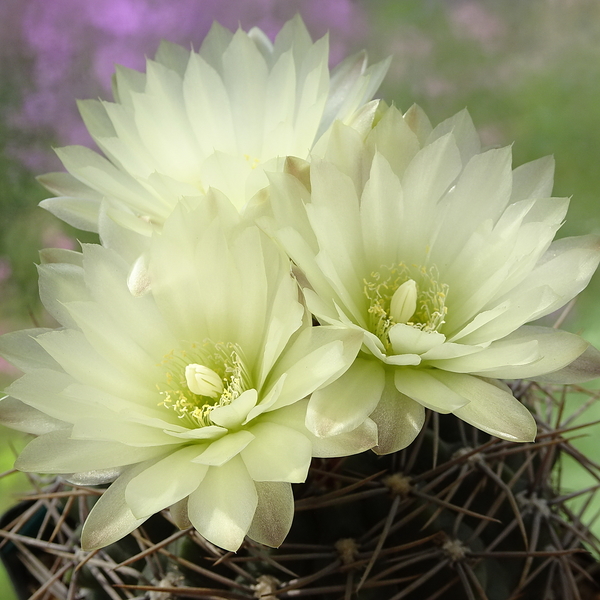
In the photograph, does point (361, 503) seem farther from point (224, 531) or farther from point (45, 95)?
point (45, 95)

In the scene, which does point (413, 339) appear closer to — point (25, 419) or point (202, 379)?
point (202, 379)

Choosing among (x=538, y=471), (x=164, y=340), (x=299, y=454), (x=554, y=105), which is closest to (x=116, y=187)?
(x=164, y=340)

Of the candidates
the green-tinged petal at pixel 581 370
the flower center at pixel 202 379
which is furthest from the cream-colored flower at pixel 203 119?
the green-tinged petal at pixel 581 370

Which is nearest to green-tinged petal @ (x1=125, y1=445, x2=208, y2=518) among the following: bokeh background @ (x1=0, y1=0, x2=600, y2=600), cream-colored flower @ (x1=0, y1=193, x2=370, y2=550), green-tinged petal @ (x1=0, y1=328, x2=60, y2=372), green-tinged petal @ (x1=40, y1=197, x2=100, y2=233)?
cream-colored flower @ (x1=0, y1=193, x2=370, y2=550)

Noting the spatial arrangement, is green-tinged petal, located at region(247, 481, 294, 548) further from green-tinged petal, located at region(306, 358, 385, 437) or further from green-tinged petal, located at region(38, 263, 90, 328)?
green-tinged petal, located at region(38, 263, 90, 328)

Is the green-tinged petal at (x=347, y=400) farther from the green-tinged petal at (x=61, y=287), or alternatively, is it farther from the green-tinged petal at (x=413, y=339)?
the green-tinged petal at (x=61, y=287)

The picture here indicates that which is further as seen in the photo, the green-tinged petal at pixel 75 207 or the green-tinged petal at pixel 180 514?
the green-tinged petal at pixel 75 207
